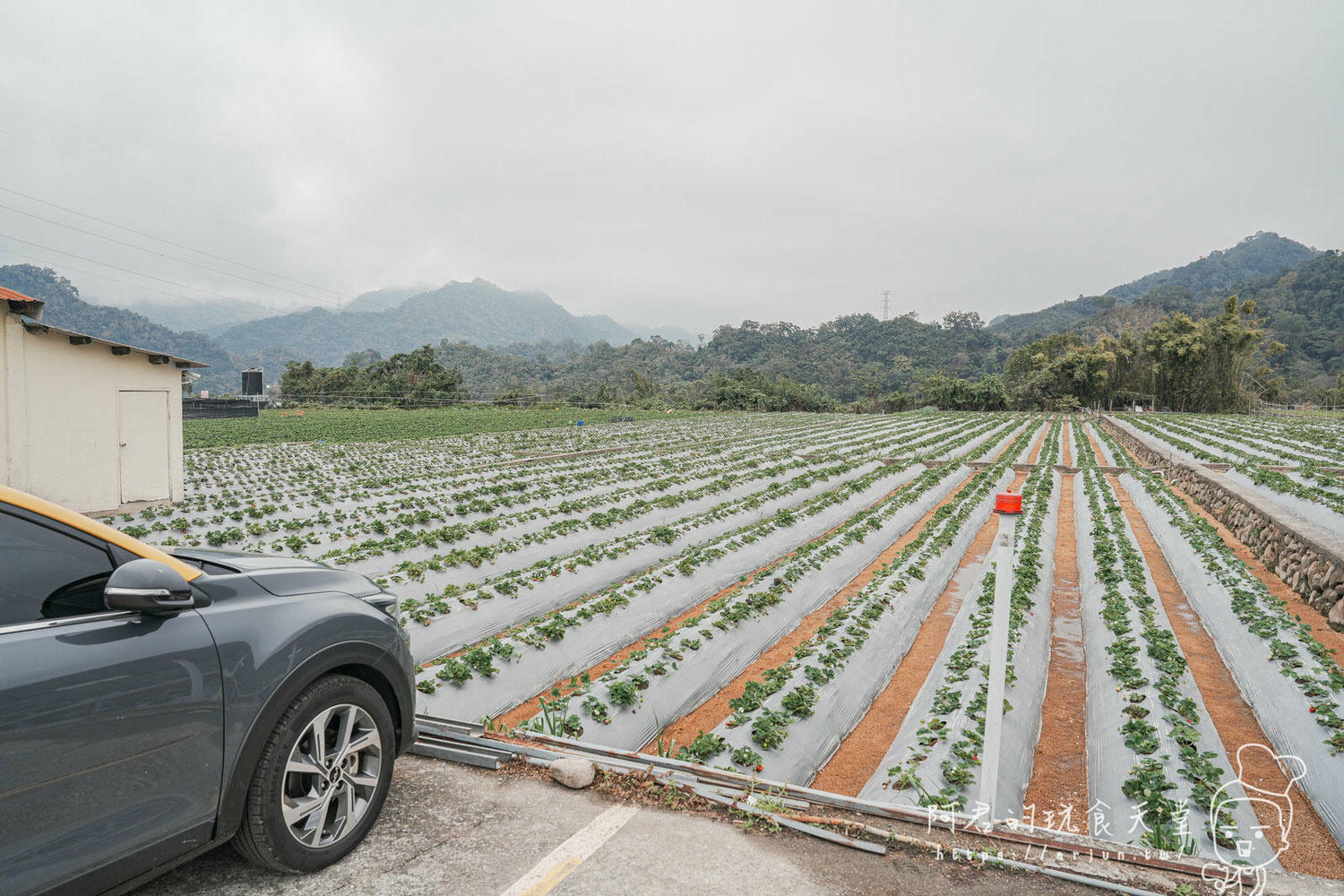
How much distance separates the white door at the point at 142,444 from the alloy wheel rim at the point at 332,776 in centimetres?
1366

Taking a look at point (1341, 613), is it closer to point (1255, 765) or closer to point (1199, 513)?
point (1255, 765)

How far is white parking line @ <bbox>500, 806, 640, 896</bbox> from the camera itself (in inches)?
102

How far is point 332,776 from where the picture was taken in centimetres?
277

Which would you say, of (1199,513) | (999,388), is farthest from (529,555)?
(999,388)

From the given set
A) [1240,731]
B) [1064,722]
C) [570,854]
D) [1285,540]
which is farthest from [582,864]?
[1285,540]

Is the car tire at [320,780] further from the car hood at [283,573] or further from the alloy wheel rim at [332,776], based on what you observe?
the car hood at [283,573]

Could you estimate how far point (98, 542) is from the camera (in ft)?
7.88

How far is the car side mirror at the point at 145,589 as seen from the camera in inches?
85.4

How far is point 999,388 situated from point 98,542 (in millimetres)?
73271

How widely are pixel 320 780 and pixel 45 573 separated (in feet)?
4.14

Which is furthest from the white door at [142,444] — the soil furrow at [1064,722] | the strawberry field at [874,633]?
the soil furrow at [1064,722]

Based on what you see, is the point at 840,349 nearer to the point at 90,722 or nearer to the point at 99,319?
the point at 90,722

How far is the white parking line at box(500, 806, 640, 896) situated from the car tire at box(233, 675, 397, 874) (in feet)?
2.67

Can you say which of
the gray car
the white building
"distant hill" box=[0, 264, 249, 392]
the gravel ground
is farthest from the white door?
"distant hill" box=[0, 264, 249, 392]
